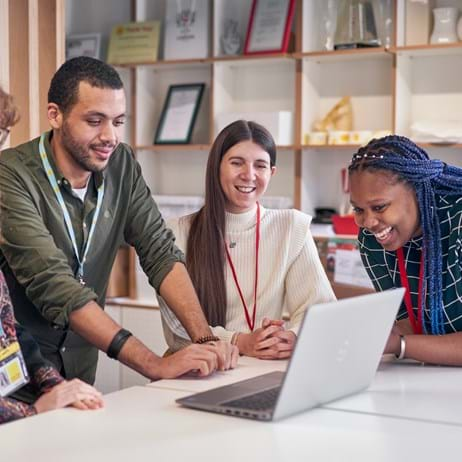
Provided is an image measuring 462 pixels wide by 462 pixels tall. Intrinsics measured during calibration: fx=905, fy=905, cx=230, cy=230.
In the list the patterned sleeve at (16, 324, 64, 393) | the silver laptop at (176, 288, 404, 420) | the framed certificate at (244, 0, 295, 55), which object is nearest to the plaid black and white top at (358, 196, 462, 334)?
the silver laptop at (176, 288, 404, 420)

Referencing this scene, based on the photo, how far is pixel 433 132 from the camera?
450 centimetres

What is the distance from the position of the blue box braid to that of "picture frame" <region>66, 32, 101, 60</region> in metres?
3.42

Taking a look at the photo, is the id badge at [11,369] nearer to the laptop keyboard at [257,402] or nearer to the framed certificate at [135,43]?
the laptop keyboard at [257,402]

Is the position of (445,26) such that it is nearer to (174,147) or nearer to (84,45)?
(174,147)

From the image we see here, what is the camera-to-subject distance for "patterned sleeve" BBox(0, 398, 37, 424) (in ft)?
6.27

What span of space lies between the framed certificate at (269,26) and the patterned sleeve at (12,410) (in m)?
3.27

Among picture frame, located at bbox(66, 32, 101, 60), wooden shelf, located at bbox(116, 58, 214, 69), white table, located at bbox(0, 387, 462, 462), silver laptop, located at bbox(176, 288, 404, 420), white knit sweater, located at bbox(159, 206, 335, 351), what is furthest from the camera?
Result: picture frame, located at bbox(66, 32, 101, 60)

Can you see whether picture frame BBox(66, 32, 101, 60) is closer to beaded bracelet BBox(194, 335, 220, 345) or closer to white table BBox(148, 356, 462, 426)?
beaded bracelet BBox(194, 335, 220, 345)

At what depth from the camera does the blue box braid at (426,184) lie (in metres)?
2.35

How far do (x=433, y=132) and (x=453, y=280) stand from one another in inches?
88.9

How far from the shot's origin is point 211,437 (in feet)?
5.51

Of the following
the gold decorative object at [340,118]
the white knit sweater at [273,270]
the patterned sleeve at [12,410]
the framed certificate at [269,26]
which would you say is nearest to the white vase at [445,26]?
the gold decorative object at [340,118]

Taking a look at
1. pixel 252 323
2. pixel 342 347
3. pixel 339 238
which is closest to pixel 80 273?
pixel 252 323

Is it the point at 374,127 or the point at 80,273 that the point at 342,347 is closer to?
the point at 80,273
